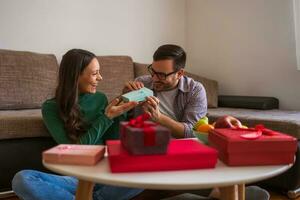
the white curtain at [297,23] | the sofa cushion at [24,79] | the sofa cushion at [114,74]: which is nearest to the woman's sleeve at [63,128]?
the sofa cushion at [24,79]

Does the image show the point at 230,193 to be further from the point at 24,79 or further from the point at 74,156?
the point at 24,79

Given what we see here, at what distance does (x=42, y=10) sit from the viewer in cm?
216

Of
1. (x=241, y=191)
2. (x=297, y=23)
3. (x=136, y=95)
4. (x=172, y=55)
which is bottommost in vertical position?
(x=241, y=191)

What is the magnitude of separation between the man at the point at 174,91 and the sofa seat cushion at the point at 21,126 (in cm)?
A: 46

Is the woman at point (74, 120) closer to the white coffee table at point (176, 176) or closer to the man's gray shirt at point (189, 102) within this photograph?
the man's gray shirt at point (189, 102)

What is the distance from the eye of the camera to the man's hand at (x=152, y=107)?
1.13m

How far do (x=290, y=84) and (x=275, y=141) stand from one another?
5.27ft

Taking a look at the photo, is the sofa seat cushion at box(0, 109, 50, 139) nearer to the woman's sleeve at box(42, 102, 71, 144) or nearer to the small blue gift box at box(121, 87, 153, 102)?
the woman's sleeve at box(42, 102, 71, 144)

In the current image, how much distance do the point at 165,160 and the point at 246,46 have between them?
1.94 meters

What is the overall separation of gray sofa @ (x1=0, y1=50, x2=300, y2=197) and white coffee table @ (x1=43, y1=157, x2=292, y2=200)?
0.80 m

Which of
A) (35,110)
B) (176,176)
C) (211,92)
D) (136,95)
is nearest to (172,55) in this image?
(136,95)

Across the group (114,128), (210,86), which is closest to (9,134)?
(114,128)

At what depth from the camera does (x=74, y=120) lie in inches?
46.3

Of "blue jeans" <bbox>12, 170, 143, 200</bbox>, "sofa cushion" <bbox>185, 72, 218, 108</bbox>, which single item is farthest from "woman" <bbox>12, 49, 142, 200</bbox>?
"sofa cushion" <bbox>185, 72, 218, 108</bbox>
